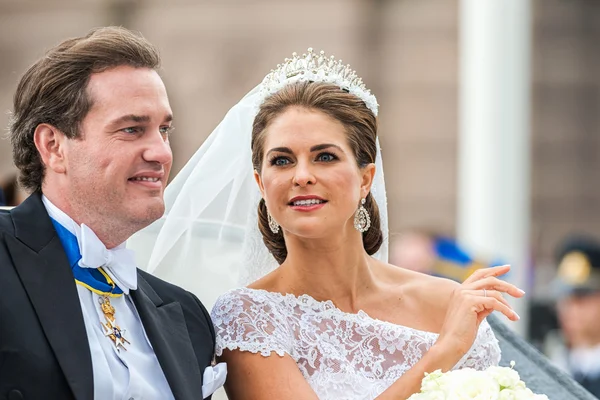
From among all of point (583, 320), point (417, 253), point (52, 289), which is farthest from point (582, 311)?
point (52, 289)

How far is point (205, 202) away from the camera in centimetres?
434

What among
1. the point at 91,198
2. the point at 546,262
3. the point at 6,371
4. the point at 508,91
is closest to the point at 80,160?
the point at 91,198

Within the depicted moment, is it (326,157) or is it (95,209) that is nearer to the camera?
(95,209)

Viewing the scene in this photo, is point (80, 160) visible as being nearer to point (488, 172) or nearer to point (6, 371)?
point (6, 371)

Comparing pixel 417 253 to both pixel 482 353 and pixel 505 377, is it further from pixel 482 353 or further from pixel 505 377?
pixel 505 377

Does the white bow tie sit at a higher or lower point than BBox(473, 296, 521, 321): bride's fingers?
higher

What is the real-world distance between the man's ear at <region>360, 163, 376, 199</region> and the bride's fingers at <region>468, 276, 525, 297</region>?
1.78 feet

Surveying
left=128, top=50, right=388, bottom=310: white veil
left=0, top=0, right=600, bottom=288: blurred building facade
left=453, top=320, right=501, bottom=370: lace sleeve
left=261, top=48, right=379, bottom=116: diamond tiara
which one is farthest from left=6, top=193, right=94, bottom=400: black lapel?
left=0, top=0, right=600, bottom=288: blurred building facade

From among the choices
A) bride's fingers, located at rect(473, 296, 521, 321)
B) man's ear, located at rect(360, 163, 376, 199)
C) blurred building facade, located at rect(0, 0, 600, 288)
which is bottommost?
blurred building facade, located at rect(0, 0, 600, 288)

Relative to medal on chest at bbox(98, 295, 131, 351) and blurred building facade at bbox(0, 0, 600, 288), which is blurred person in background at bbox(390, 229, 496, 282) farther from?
blurred building facade at bbox(0, 0, 600, 288)

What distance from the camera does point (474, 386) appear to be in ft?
10.6

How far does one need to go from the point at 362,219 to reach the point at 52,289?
4.38ft

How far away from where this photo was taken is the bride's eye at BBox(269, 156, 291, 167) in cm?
386

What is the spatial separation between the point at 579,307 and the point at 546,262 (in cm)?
955
